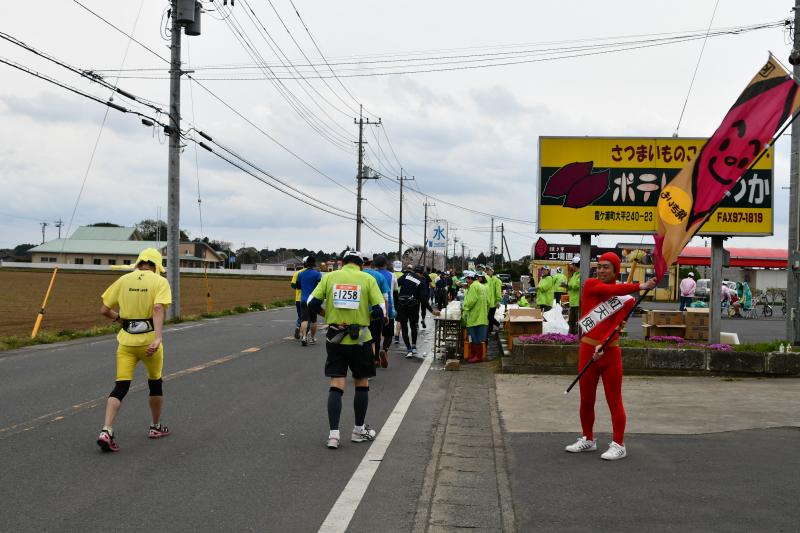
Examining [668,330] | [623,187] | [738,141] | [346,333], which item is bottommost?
[668,330]

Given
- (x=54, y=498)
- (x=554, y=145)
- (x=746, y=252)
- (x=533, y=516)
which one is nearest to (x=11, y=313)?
(x=554, y=145)

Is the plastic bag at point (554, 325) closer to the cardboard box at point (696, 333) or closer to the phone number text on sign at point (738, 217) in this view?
the cardboard box at point (696, 333)

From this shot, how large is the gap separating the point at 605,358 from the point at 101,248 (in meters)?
122

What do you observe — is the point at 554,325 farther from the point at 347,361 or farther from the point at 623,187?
the point at 347,361

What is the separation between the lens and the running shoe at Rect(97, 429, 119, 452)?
20.9ft

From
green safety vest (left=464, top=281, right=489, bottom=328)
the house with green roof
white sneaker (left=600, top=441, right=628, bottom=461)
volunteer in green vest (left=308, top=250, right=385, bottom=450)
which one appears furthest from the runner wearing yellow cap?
the house with green roof

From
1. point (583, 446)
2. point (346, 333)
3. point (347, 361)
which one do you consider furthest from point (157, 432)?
point (583, 446)

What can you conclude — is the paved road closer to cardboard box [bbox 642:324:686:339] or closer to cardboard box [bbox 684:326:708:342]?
cardboard box [bbox 684:326:708:342]

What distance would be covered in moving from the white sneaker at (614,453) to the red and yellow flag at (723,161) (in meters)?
1.64

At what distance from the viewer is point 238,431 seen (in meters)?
7.44

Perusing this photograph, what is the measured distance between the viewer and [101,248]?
119 m

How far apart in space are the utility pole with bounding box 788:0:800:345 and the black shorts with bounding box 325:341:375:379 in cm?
873

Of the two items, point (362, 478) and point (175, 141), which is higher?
point (175, 141)

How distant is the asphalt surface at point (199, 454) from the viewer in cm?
490
